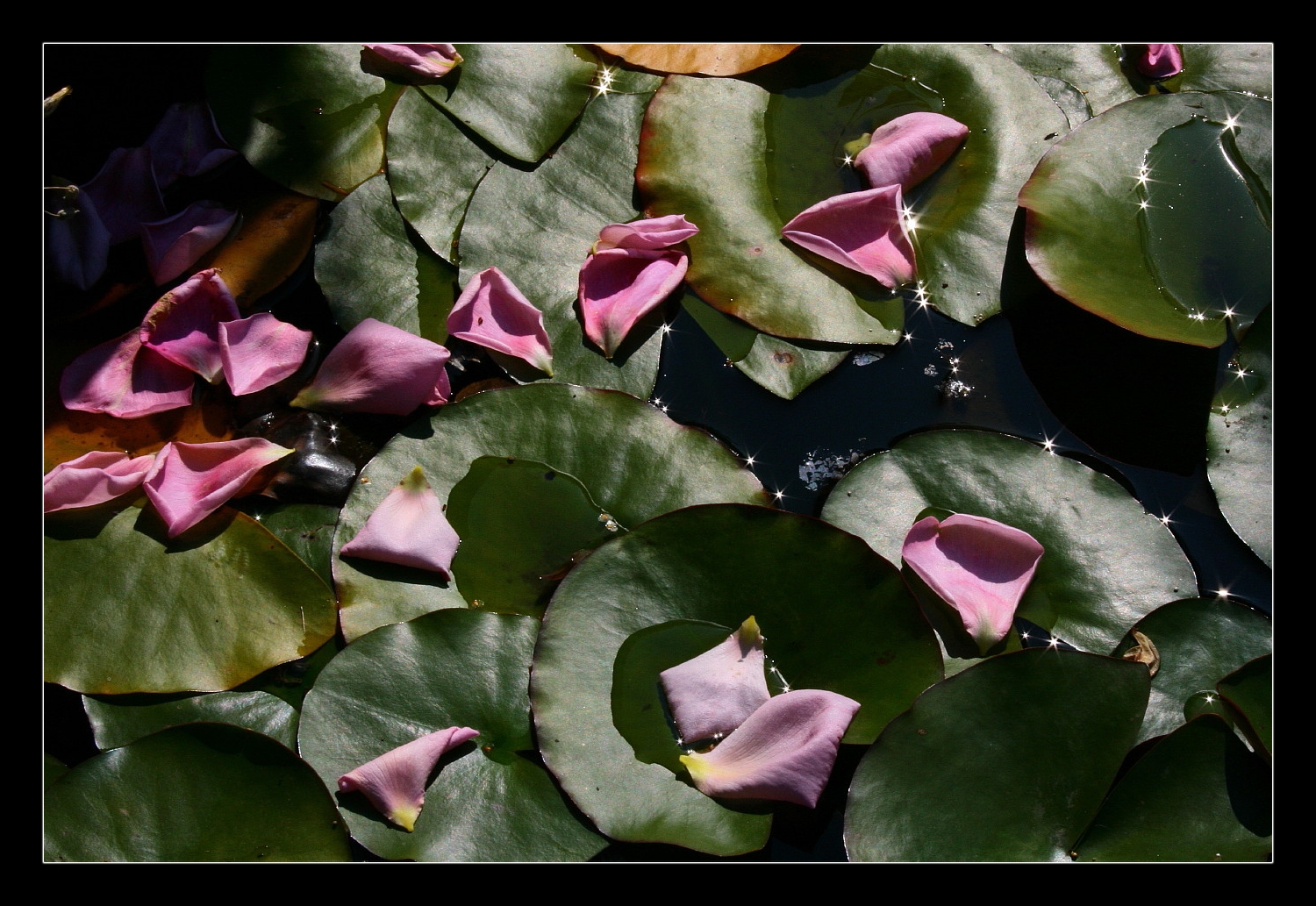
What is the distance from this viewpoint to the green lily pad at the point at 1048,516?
129 cm

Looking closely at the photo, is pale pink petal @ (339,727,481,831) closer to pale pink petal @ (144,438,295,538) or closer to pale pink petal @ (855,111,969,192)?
pale pink petal @ (144,438,295,538)

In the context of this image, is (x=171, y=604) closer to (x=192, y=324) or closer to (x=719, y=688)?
(x=192, y=324)

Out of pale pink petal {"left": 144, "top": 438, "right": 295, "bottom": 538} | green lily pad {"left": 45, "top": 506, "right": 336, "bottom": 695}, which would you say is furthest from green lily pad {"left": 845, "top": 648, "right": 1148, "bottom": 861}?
pale pink petal {"left": 144, "top": 438, "right": 295, "bottom": 538}

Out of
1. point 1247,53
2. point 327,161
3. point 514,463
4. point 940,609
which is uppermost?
point 1247,53

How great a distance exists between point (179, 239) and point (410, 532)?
750 mm

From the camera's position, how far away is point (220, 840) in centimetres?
120

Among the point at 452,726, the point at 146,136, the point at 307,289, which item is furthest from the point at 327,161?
the point at 452,726

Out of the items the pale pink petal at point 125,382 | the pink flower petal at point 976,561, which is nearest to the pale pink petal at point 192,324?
the pale pink petal at point 125,382

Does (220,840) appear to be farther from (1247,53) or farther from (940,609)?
(1247,53)

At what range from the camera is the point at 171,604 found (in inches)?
50.9

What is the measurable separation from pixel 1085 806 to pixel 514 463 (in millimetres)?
1008

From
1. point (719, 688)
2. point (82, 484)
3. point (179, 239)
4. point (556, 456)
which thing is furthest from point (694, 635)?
point (179, 239)

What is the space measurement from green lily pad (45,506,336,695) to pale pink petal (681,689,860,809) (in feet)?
2.14

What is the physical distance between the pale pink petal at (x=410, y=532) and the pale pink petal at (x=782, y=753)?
50 cm
